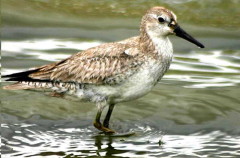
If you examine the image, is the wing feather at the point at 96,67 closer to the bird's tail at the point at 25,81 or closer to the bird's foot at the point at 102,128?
the bird's tail at the point at 25,81

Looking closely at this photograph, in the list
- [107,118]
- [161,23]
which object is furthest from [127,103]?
[161,23]

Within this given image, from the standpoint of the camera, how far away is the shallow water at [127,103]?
9.34m

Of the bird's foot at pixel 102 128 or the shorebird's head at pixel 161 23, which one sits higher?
the shorebird's head at pixel 161 23

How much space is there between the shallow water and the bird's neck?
42.8 inches

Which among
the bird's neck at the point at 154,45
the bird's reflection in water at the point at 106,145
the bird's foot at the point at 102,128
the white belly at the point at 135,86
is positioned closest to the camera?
the bird's reflection in water at the point at 106,145

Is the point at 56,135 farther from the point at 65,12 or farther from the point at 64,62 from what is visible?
the point at 65,12

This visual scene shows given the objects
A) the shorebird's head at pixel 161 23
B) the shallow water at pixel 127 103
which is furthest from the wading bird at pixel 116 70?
the shallow water at pixel 127 103

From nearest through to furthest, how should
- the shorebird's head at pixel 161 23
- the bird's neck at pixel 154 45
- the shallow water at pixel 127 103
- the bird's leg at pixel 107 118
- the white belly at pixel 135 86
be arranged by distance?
the shallow water at pixel 127 103
the white belly at pixel 135 86
the bird's neck at pixel 154 45
the shorebird's head at pixel 161 23
the bird's leg at pixel 107 118

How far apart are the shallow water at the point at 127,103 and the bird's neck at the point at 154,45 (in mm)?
1088

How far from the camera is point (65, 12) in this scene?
15.6 metres

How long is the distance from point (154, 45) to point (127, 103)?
5.53 feet

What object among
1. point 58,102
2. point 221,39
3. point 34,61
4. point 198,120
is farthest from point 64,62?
point 221,39

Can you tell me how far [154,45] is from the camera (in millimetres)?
9672

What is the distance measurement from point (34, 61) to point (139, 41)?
3.60 m
